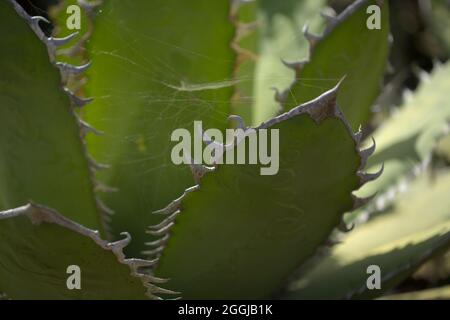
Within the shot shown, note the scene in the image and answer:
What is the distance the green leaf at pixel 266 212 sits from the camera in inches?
34.1

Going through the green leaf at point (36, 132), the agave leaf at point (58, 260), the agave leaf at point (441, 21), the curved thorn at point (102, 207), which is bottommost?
the agave leaf at point (58, 260)

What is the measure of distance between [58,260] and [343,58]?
0.45m

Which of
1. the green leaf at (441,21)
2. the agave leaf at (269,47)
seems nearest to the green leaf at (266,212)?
the agave leaf at (269,47)

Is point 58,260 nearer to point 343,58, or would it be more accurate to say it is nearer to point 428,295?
point 343,58

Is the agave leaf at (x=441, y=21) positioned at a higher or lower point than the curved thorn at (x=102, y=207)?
higher

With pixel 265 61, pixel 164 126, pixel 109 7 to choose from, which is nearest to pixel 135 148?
pixel 164 126

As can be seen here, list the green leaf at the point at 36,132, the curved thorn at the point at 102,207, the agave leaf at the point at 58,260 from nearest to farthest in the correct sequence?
the agave leaf at the point at 58,260 → the green leaf at the point at 36,132 → the curved thorn at the point at 102,207

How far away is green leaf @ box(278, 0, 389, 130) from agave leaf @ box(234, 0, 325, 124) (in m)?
0.11

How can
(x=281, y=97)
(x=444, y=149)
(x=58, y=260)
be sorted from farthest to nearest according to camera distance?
(x=444, y=149), (x=281, y=97), (x=58, y=260)

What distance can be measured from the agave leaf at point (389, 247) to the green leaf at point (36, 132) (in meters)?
0.31

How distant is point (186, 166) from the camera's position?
1072mm

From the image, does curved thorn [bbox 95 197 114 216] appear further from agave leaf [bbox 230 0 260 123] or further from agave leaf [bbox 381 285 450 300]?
agave leaf [bbox 381 285 450 300]

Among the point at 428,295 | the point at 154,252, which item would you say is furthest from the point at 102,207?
the point at 428,295

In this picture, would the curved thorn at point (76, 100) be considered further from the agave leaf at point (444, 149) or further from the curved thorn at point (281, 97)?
the agave leaf at point (444, 149)
